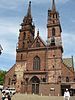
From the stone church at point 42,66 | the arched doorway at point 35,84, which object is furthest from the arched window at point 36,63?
the arched doorway at point 35,84

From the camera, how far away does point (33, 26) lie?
5797cm

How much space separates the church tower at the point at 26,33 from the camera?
175ft

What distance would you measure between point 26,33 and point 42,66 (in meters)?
10.6

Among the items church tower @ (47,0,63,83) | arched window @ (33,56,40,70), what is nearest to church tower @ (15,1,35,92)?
arched window @ (33,56,40,70)

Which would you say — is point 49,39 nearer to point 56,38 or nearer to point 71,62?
point 56,38

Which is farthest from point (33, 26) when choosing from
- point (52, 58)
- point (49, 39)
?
point (52, 58)

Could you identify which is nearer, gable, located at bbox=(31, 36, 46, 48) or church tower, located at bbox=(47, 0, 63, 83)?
church tower, located at bbox=(47, 0, 63, 83)

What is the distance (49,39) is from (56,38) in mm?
1690

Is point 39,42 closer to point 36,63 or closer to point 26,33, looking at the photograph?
point 26,33

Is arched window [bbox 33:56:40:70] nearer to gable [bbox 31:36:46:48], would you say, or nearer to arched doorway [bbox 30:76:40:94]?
arched doorway [bbox 30:76:40:94]

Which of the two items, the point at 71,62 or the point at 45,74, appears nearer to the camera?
the point at 45,74

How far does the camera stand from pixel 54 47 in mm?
48938

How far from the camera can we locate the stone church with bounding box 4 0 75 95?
Result: 1800 inches

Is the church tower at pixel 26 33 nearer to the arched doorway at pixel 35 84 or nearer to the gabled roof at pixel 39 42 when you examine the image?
the gabled roof at pixel 39 42
